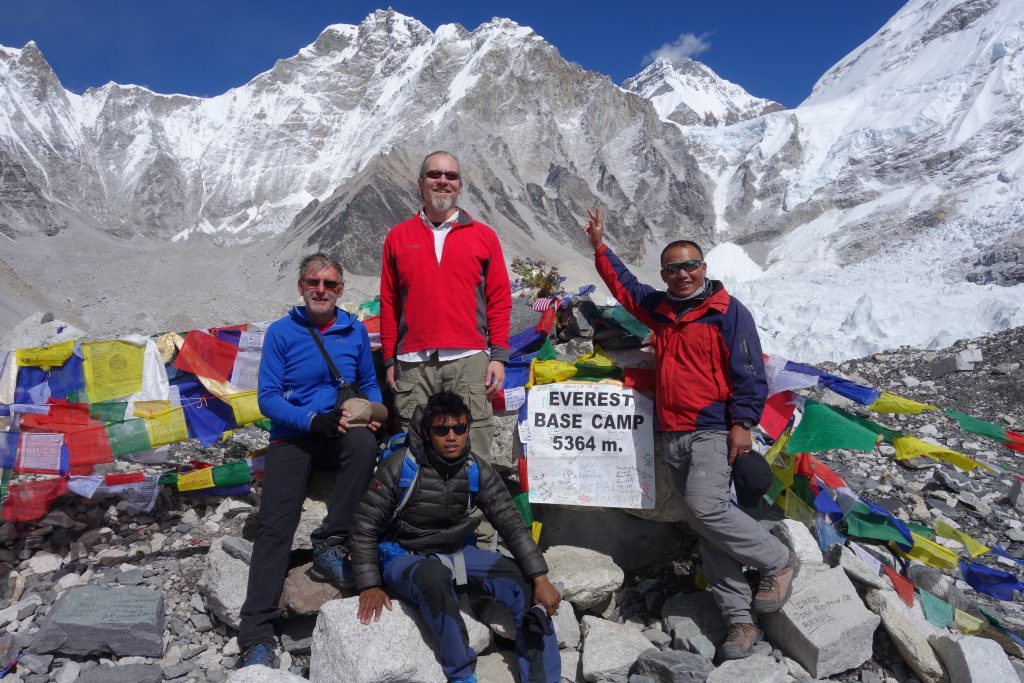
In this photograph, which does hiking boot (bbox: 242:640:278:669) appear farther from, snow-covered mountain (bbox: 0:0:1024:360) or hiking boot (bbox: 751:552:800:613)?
snow-covered mountain (bbox: 0:0:1024:360)

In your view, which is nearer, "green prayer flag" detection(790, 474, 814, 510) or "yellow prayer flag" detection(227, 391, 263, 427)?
"green prayer flag" detection(790, 474, 814, 510)

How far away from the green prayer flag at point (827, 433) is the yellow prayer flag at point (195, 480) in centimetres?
407

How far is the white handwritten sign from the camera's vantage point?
4.21 m

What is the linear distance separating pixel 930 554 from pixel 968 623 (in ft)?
1.84

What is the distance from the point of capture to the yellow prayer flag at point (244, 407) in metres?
5.34

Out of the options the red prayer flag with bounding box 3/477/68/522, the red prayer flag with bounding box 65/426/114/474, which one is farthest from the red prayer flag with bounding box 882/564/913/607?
the red prayer flag with bounding box 3/477/68/522

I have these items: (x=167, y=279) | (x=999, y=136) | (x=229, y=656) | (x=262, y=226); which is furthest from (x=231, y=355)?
(x=262, y=226)

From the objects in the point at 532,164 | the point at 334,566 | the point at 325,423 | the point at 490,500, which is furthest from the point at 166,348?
the point at 532,164

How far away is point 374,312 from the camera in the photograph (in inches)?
337

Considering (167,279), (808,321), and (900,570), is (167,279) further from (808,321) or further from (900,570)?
(900,570)

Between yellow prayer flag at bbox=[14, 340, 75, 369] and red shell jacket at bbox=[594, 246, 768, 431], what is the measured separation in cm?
472

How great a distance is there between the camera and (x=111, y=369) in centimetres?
536

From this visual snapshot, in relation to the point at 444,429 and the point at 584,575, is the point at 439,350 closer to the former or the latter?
the point at 444,429

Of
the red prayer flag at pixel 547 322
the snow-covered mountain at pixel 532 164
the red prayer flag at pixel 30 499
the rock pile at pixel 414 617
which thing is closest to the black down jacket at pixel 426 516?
the rock pile at pixel 414 617
